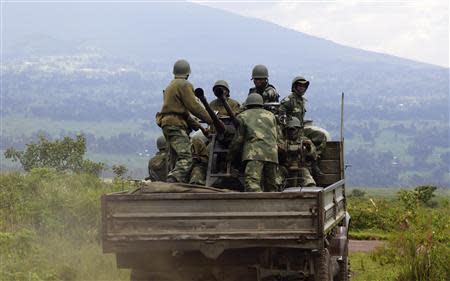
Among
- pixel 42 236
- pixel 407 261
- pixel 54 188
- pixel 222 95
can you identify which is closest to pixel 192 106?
pixel 222 95

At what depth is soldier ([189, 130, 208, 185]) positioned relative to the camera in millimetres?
10961

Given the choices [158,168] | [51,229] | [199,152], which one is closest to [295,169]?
[199,152]

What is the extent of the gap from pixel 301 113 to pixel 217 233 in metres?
4.53

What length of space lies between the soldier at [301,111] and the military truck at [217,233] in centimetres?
326

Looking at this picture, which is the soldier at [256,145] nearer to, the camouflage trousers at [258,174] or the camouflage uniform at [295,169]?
the camouflage trousers at [258,174]

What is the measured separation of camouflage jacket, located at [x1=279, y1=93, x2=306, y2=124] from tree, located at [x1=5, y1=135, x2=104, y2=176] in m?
20.5

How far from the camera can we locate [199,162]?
11.2 metres

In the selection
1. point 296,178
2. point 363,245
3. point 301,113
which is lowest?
point 363,245

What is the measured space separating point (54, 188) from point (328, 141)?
6247 mm

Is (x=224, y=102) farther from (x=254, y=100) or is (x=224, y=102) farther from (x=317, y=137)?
(x=317, y=137)

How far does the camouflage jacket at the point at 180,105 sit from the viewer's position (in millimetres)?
10875

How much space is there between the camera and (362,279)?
555 inches

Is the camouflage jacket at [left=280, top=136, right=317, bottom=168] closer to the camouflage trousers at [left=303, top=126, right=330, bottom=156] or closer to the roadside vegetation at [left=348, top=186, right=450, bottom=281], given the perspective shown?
the camouflage trousers at [left=303, top=126, right=330, bottom=156]

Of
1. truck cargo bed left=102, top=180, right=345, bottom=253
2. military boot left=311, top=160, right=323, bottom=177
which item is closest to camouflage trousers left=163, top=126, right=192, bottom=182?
truck cargo bed left=102, top=180, right=345, bottom=253
